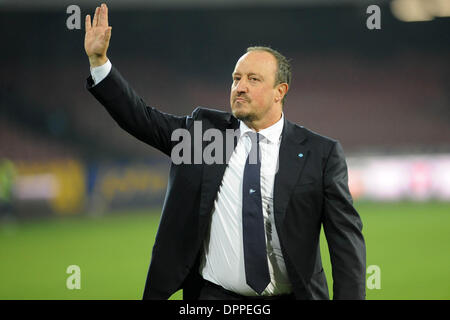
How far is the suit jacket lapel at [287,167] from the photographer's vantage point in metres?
2.42

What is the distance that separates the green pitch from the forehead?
4284 mm

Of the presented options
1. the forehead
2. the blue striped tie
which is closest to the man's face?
the forehead

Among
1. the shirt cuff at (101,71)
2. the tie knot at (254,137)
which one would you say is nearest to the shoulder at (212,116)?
the tie knot at (254,137)

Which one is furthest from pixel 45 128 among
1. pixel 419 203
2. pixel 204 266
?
pixel 204 266

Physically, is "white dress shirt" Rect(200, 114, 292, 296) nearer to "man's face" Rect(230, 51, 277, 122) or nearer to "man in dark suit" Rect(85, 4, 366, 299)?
"man in dark suit" Rect(85, 4, 366, 299)

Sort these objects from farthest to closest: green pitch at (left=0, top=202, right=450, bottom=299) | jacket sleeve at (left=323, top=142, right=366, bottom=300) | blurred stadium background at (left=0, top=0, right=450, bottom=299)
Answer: blurred stadium background at (left=0, top=0, right=450, bottom=299) → green pitch at (left=0, top=202, right=450, bottom=299) → jacket sleeve at (left=323, top=142, right=366, bottom=300)

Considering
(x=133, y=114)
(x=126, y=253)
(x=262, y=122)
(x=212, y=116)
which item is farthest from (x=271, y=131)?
(x=126, y=253)

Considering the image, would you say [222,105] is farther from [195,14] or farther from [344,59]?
[344,59]

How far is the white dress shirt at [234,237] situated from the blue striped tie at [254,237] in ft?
0.09

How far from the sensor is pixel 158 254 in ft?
7.89

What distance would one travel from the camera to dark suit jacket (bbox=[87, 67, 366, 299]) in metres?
2.38

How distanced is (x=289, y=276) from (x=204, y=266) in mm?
379

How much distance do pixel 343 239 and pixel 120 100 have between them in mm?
1120

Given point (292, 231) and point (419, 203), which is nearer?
point (292, 231)
